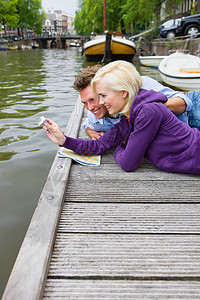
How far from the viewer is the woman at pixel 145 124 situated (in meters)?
2.00

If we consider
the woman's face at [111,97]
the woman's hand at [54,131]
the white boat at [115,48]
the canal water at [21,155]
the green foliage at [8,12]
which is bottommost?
the canal water at [21,155]

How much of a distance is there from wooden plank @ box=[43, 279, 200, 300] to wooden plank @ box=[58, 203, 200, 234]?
360 mm

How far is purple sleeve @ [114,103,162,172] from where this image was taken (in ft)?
6.48

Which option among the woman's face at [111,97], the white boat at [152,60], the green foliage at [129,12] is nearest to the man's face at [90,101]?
the woman's face at [111,97]

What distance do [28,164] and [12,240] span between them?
1.40 meters

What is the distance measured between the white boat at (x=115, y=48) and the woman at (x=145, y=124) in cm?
1625

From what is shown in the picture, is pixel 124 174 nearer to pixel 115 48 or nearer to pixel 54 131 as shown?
pixel 54 131

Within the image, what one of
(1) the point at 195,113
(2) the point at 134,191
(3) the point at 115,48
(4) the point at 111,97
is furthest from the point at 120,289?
(3) the point at 115,48

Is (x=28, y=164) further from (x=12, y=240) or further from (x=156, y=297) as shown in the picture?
(x=156, y=297)

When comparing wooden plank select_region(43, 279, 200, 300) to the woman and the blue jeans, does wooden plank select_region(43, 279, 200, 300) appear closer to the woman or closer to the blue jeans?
the woman

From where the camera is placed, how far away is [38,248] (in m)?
1.37

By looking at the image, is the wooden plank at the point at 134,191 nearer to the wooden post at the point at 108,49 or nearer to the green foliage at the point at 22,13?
the wooden post at the point at 108,49

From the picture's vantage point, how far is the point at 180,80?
6801 mm

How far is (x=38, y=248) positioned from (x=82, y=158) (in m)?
1.20
